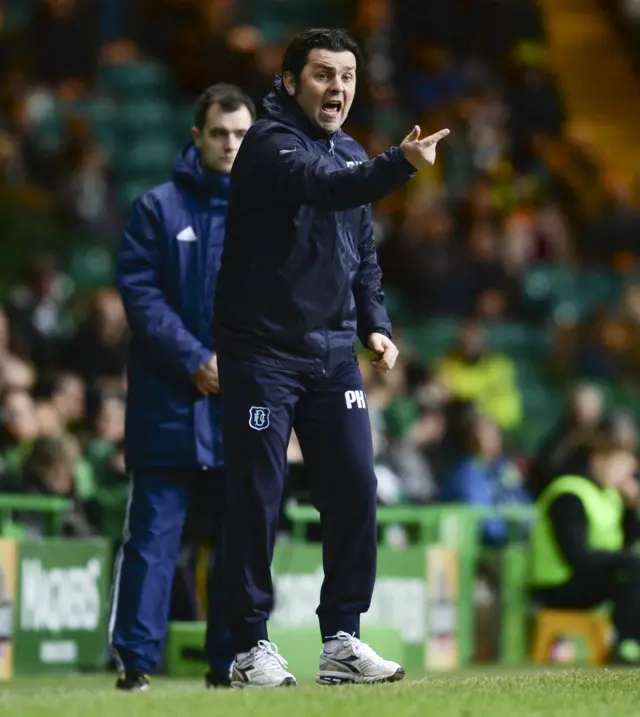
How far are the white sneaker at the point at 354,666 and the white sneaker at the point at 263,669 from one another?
130 mm

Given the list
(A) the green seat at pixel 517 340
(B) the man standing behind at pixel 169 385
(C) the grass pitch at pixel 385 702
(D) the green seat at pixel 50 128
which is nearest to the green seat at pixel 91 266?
(D) the green seat at pixel 50 128

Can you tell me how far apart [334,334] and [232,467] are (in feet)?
1.78

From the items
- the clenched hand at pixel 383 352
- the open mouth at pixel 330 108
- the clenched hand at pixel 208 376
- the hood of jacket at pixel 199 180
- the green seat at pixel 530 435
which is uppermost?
the open mouth at pixel 330 108

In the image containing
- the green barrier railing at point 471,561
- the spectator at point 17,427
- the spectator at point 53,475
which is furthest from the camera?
the green barrier railing at point 471,561

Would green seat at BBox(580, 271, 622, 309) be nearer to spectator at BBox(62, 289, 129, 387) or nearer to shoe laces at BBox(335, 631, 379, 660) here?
spectator at BBox(62, 289, 129, 387)

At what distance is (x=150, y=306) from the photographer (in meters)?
6.75

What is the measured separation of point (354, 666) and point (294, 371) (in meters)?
0.96

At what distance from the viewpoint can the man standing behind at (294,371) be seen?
18.6 feet

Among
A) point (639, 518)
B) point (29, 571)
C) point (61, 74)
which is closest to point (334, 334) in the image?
point (29, 571)

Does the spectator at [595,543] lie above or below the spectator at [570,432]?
below

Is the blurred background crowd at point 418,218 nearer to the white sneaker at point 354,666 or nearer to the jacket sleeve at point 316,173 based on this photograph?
the white sneaker at point 354,666

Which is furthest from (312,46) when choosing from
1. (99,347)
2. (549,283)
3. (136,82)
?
(136,82)

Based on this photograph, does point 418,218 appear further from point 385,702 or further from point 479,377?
point 385,702

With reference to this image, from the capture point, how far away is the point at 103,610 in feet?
30.2
